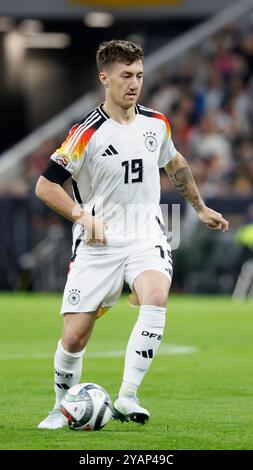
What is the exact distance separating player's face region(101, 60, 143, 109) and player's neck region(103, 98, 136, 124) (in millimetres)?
58

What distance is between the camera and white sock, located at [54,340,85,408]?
805 centimetres

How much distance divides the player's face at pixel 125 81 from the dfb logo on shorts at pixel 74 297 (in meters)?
1.23

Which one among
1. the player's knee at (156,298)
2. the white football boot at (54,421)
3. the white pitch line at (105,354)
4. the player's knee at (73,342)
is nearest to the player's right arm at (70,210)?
the player's knee at (156,298)

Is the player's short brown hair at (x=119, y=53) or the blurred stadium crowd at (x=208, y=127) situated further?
the blurred stadium crowd at (x=208, y=127)

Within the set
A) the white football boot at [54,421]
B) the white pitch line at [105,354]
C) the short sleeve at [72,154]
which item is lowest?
the white pitch line at [105,354]

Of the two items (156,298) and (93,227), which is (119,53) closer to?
(93,227)

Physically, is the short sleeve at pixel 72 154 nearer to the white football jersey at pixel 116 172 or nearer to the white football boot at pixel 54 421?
the white football jersey at pixel 116 172

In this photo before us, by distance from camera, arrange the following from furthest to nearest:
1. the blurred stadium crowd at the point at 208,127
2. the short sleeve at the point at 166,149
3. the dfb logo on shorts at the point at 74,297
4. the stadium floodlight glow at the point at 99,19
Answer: the stadium floodlight glow at the point at 99,19, the blurred stadium crowd at the point at 208,127, the short sleeve at the point at 166,149, the dfb logo on shorts at the point at 74,297

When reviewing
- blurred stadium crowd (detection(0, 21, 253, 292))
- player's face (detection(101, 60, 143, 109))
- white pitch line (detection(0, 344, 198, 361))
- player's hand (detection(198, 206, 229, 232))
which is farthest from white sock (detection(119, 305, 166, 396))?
blurred stadium crowd (detection(0, 21, 253, 292))

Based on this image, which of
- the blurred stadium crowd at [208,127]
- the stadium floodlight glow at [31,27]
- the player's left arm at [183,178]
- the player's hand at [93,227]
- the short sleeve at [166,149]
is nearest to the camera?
the player's hand at [93,227]

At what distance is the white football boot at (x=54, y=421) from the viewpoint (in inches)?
310

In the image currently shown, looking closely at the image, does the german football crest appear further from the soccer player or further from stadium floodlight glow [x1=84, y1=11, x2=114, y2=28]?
stadium floodlight glow [x1=84, y1=11, x2=114, y2=28]

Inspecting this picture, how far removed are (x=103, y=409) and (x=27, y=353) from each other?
600cm

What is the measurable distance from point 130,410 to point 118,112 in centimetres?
190
